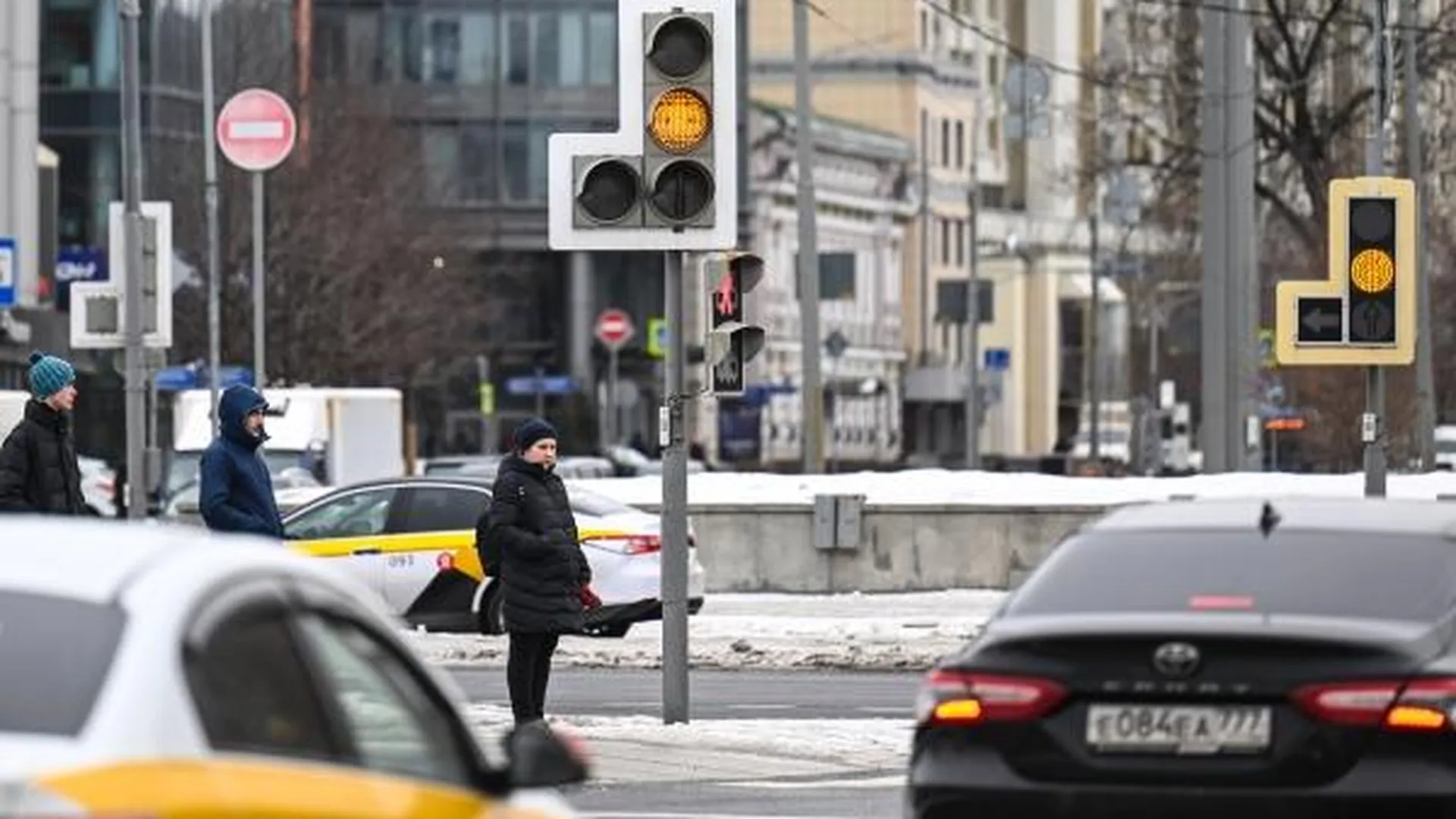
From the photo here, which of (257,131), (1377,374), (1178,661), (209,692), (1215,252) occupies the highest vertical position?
(257,131)

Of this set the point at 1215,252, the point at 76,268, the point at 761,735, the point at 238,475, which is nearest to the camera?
the point at 238,475

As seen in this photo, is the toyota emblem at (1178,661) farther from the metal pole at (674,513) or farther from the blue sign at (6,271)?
the blue sign at (6,271)

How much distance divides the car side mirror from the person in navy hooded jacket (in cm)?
1109

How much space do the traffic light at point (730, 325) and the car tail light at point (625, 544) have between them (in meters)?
11.8

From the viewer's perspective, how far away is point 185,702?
22.9 feet

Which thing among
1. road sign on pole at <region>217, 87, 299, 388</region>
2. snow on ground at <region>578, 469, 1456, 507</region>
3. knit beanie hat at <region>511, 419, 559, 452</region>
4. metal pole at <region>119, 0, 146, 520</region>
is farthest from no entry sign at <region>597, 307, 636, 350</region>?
knit beanie hat at <region>511, 419, 559, 452</region>

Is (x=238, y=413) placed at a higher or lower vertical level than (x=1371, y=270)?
lower

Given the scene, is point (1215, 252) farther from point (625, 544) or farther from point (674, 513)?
point (674, 513)

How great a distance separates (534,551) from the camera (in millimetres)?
20016

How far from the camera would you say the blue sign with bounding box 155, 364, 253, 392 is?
199 feet

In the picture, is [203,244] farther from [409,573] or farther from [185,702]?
[185,702]

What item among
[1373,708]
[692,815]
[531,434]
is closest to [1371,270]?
[531,434]

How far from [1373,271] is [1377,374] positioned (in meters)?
1.89

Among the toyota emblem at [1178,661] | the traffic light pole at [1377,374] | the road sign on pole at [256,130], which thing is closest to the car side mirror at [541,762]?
the toyota emblem at [1178,661]
